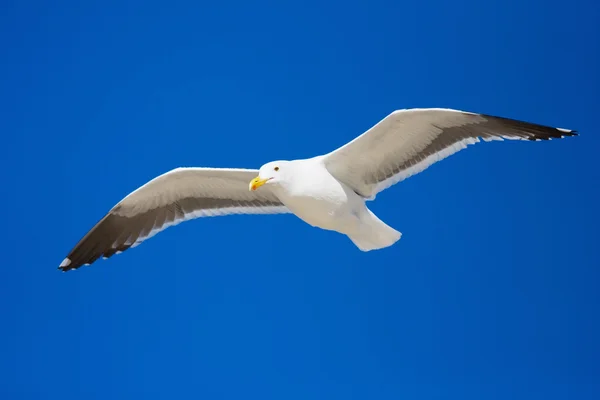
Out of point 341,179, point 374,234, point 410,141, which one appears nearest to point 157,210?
point 341,179

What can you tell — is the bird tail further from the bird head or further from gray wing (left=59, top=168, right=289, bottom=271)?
gray wing (left=59, top=168, right=289, bottom=271)

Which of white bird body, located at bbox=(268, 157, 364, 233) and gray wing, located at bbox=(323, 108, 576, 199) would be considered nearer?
white bird body, located at bbox=(268, 157, 364, 233)

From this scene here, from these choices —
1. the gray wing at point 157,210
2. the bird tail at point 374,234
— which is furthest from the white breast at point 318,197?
the gray wing at point 157,210

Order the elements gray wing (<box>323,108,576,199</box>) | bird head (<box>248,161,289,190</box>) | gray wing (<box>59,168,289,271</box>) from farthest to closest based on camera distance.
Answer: gray wing (<box>59,168,289,271</box>) < gray wing (<box>323,108,576,199</box>) < bird head (<box>248,161,289,190</box>)

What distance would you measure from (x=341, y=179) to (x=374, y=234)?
493 millimetres

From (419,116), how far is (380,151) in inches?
16.0

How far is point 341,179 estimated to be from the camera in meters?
5.95

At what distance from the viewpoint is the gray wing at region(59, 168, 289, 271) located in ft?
21.2

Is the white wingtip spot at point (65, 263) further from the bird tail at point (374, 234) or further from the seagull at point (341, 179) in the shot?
the bird tail at point (374, 234)

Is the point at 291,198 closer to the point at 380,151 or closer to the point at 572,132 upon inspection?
the point at 380,151

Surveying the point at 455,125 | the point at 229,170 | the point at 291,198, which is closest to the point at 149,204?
the point at 229,170

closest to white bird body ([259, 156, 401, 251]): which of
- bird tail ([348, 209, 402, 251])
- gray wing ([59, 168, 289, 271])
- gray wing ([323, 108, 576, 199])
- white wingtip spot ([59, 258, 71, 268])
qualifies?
bird tail ([348, 209, 402, 251])

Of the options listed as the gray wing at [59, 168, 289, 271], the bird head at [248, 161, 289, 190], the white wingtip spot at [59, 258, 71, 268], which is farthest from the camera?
the white wingtip spot at [59, 258, 71, 268]

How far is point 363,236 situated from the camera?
19.0 ft
